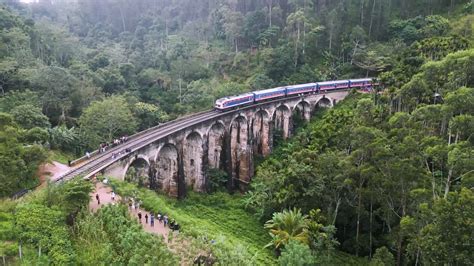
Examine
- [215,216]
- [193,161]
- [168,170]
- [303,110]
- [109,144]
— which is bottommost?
[215,216]

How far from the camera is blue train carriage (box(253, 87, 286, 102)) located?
48.4m

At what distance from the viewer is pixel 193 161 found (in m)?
40.2

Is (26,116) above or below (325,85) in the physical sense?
above

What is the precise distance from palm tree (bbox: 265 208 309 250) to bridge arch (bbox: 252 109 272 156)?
22605 mm

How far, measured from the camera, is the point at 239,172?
47.1m

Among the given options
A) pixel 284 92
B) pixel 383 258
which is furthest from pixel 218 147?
pixel 383 258

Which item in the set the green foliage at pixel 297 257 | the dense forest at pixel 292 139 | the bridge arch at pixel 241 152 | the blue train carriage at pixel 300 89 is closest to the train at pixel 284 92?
the blue train carriage at pixel 300 89

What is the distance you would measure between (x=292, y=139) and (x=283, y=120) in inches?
112

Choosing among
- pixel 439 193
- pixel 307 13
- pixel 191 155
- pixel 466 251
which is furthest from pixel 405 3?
pixel 466 251

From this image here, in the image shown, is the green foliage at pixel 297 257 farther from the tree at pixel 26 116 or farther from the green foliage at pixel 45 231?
the tree at pixel 26 116

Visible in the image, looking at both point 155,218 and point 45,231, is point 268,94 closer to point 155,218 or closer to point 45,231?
point 155,218

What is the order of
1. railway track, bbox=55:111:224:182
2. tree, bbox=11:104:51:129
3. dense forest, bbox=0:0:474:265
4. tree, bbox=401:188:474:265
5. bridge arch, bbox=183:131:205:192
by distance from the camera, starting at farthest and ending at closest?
bridge arch, bbox=183:131:205:192, tree, bbox=11:104:51:129, railway track, bbox=55:111:224:182, dense forest, bbox=0:0:474:265, tree, bbox=401:188:474:265

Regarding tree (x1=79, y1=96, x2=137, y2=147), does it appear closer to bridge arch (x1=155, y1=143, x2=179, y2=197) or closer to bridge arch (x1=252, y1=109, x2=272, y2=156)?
bridge arch (x1=155, y1=143, x2=179, y2=197)

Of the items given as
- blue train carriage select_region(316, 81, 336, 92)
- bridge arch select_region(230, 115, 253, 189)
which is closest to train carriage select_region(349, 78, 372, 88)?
blue train carriage select_region(316, 81, 336, 92)
